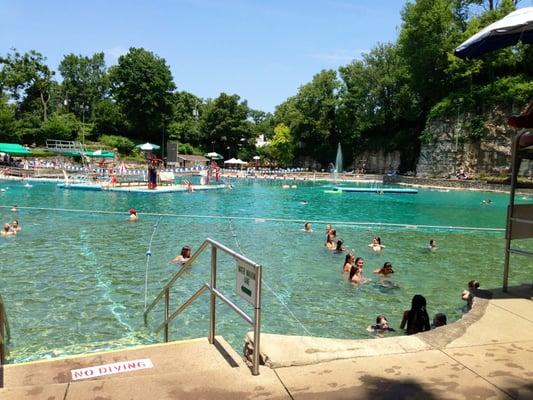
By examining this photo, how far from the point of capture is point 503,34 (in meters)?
6.00

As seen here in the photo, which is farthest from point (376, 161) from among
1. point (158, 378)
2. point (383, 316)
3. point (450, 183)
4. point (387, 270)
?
point (158, 378)

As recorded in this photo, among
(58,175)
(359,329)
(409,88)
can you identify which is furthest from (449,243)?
(409,88)

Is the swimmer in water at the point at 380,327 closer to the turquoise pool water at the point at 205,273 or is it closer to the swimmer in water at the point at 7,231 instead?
the turquoise pool water at the point at 205,273

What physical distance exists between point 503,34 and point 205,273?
9.47 meters

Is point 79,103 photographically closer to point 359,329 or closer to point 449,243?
point 449,243

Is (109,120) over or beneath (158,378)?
over

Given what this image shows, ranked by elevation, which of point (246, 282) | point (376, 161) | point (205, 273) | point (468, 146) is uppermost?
point (468, 146)

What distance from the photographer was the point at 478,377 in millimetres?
3828

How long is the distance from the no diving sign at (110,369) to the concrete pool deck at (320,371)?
0.20ft

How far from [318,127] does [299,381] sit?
2976 inches

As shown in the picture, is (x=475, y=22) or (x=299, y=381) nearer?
(x=299, y=381)

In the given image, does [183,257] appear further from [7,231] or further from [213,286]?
[213,286]

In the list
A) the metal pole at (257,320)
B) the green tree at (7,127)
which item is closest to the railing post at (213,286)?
the metal pole at (257,320)

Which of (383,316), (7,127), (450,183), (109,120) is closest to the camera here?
(383,316)
